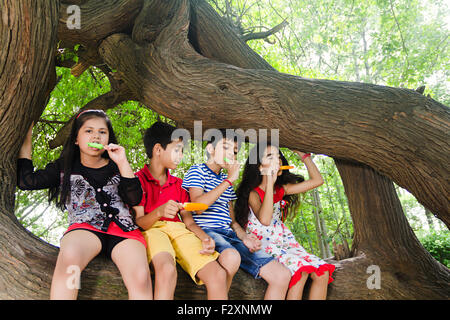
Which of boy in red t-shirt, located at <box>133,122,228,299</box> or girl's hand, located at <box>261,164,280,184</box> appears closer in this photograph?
boy in red t-shirt, located at <box>133,122,228,299</box>

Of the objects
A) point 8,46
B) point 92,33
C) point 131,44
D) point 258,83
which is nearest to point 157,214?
point 258,83

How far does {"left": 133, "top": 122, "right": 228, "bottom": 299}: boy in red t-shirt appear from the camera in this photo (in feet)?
7.47

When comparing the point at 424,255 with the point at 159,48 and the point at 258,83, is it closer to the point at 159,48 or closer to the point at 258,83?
the point at 258,83

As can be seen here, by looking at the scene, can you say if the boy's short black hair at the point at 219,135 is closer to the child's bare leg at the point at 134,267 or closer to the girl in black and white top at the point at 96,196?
the girl in black and white top at the point at 96,196

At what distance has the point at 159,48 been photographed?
10.3 feet

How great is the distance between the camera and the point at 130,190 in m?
2.39

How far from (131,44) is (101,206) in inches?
63.4

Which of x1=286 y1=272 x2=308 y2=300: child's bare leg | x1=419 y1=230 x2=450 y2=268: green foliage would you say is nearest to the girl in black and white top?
x1=286 y1=272 x2=308 y2=300: child's bare leg

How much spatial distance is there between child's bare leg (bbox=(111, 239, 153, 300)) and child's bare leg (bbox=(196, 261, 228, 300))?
1.29ft

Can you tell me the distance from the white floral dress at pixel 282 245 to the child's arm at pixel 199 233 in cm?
59

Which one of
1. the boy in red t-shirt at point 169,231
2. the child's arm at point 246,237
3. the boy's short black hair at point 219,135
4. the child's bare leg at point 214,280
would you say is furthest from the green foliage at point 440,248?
the child's bare leg at point 214,280

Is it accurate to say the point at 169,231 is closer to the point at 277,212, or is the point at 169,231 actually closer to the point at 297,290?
the point at 297,290

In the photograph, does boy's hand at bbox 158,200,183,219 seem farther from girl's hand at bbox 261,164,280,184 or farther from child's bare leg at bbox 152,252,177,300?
girl's hand at bbox 261,164,280,184

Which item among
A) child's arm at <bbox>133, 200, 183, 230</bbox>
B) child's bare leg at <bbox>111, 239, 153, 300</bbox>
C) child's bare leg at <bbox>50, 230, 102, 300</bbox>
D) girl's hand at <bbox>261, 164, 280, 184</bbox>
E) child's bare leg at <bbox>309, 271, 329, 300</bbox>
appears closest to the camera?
child's bare leg at <bbox>50, 230, 102, 300</bbox>
